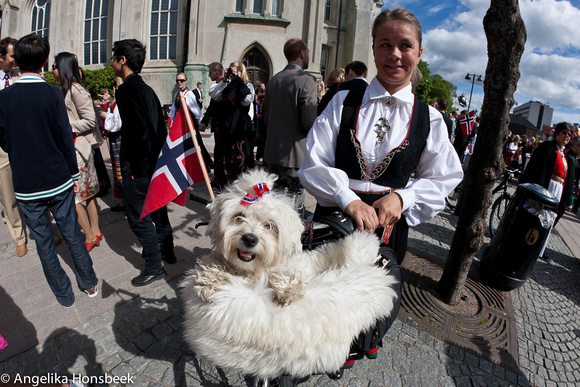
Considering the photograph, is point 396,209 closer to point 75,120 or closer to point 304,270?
point 304,270

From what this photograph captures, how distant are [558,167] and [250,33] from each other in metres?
17.6

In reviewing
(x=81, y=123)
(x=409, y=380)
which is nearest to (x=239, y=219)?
(x=409, y=380)

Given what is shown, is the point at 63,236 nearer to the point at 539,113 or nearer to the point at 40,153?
the point at 40,153

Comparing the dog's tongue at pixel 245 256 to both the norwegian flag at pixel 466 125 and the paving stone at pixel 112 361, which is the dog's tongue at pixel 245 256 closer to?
the paving stone at pixel 112 361

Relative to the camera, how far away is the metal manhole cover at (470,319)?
293cm

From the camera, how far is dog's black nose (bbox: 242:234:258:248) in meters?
1.38

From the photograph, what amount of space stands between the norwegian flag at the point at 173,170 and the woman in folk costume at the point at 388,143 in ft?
4.06

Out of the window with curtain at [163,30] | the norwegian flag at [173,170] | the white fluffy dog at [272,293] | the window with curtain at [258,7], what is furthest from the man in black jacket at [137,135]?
the window with curtain at [163,30]

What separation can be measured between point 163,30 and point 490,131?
2162 centimetres

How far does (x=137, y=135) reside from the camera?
10.4 ft

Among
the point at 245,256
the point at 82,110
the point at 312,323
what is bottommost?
the point at 312,323

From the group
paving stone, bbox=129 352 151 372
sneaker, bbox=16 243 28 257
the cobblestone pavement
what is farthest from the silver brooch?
sneaker, bbox=16 243 28 257

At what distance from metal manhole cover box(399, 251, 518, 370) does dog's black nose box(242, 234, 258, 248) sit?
251 cm

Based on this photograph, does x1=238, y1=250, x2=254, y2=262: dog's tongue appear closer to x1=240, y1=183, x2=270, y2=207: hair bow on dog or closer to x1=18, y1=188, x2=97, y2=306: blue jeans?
x1=240, y1=183, x2=270, y2=207: hair bow on dog
